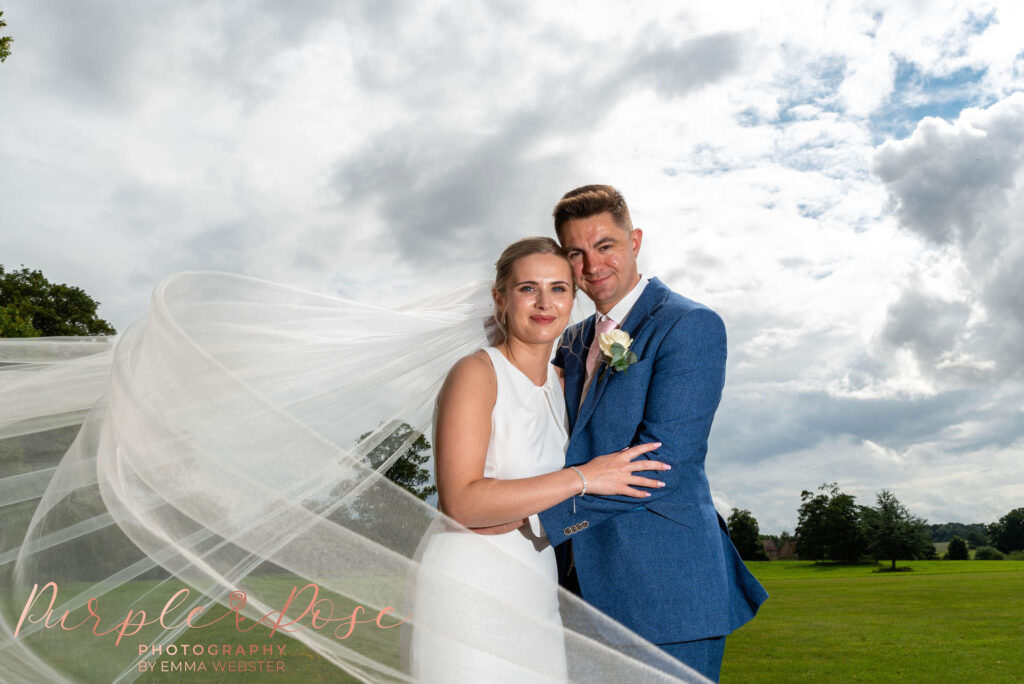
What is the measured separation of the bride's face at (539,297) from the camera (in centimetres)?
395

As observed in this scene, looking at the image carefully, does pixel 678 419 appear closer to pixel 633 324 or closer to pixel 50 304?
pixel 633 324

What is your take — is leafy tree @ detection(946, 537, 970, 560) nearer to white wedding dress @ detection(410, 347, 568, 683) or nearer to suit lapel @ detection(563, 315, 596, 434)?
suit lapel @ detection(563, 315, 596, 434)

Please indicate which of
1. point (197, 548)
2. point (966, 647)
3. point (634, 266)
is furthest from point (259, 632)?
point (966, 647)

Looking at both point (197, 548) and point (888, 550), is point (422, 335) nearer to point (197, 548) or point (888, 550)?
point (197, 548)

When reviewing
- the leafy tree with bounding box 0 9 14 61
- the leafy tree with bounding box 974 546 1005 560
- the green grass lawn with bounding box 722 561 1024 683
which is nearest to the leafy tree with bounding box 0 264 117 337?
the leafy tree with bounding box 0 9 14 61

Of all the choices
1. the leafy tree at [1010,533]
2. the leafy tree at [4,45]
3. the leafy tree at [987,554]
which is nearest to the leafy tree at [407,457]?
the leafy tree at [4,45]

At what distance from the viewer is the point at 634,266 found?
14.7 feet

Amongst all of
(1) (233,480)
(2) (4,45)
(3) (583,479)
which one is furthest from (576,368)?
(2) (4,45)

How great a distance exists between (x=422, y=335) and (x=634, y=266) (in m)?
1.34

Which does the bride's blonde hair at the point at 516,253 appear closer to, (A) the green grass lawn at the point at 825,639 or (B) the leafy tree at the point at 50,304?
(A) the green grass lawn at the point at 825,639

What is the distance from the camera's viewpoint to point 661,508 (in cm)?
369

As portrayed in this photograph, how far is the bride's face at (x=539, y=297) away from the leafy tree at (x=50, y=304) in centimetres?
3137

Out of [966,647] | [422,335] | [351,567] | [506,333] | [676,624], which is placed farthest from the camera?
[966,647]

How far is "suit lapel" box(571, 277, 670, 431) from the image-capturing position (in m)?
3.83
